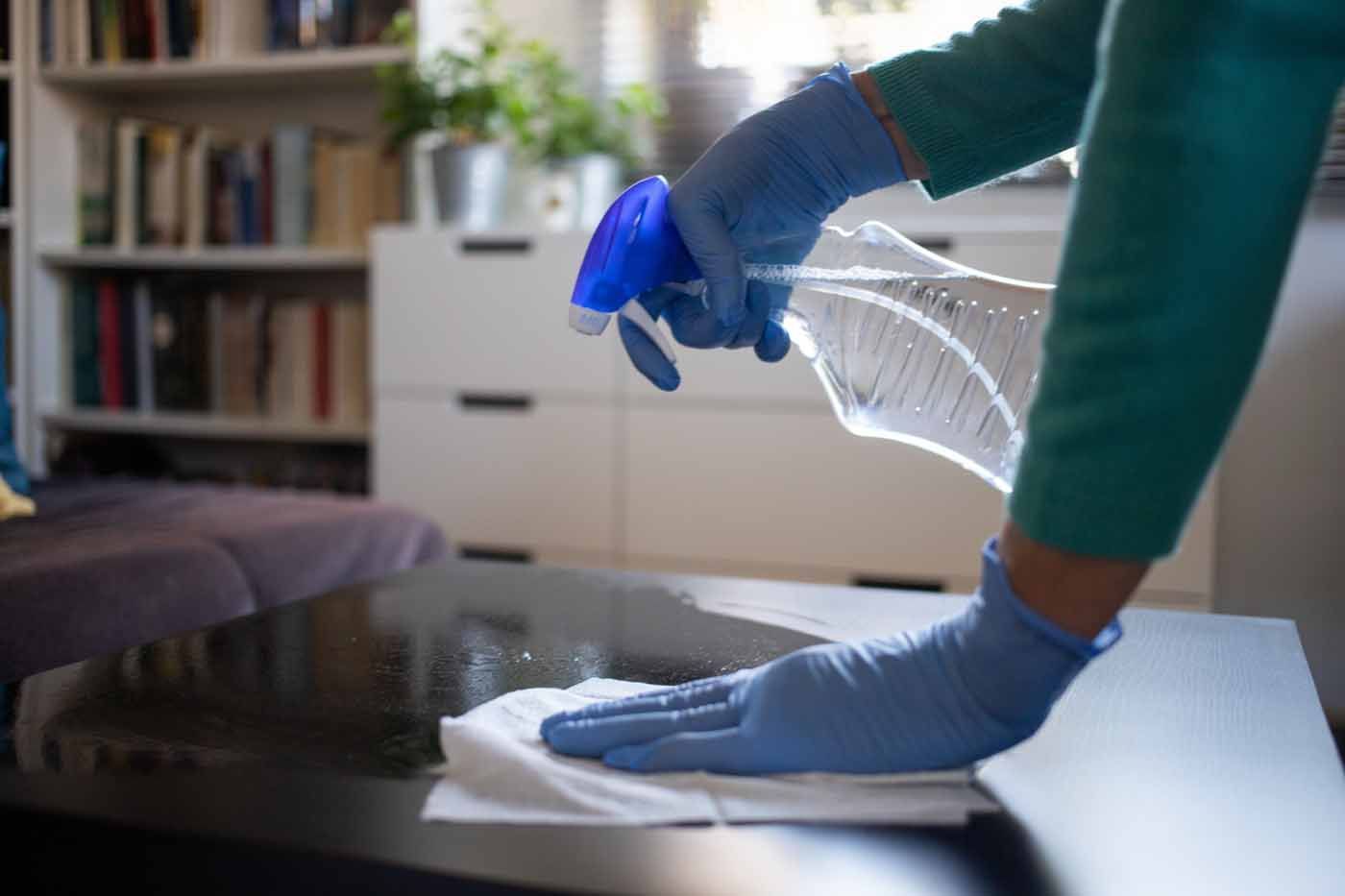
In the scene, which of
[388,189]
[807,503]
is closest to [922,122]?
[807,503]

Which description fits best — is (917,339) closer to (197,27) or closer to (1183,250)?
(1183,250)

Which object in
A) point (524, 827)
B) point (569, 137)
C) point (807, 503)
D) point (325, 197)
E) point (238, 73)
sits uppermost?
point (238, 73)

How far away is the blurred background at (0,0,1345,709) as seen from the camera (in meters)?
2.53

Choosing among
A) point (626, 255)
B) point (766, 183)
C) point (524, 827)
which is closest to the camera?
point (524, 827)

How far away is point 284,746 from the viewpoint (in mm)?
618

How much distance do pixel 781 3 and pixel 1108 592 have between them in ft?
8.46

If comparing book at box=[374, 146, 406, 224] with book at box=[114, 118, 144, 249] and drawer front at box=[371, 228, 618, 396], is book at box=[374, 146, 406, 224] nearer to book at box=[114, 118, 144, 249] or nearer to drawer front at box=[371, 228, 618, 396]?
drawer front at box=[371, 228, 618, 396]

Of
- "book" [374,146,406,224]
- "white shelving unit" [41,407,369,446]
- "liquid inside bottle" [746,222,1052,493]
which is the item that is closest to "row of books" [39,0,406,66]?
"book" [374,146,406,224]

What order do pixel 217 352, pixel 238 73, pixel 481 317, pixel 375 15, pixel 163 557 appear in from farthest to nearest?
pixel 217 352, pixel 238 73, pixel 375 15, pixel 481 317, pixel 163 557

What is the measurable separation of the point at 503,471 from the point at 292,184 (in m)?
0.95

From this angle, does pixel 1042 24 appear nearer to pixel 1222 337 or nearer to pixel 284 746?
pixel 1222 337

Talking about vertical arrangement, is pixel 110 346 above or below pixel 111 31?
below

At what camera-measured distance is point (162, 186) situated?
323cm

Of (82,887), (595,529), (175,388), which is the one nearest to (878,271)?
(82,887)
